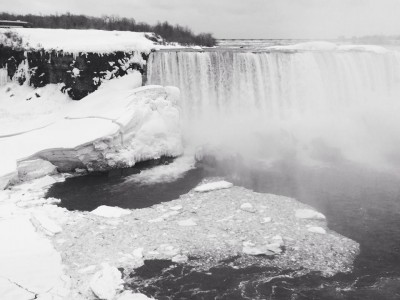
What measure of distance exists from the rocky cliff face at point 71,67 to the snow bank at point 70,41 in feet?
0.93

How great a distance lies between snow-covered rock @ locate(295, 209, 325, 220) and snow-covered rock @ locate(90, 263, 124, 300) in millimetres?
4476

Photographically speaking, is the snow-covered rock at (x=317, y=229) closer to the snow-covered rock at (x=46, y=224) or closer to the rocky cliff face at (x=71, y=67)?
the snow-covered rock at (x=46, y=224)

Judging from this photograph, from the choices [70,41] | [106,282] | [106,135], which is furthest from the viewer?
[70,41]

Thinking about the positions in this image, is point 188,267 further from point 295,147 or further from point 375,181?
point 295,147

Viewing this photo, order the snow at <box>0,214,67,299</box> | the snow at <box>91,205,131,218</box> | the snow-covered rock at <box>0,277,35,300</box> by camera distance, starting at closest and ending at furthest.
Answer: the snow-covered rock at <box>0,277,35,300</box>, the snow at <box>0,214,67,299</box>, the snow at <box>91,205,131,218</box>

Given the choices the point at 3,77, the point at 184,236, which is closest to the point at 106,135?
the point at 184,236

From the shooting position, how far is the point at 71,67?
16766 millimetres

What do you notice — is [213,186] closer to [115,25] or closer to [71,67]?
[71,67]

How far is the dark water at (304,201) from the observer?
6.58 metres

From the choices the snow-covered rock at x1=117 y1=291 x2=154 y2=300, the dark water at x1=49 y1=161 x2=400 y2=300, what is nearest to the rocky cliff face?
the dark water at x1=49 y1=161 x2=400 y2=300

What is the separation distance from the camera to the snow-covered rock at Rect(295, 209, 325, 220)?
29.9 ft

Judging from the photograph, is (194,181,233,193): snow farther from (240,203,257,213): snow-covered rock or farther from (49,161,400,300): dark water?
(240,203,257,213): snow-covered rock

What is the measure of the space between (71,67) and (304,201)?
11.6 metres

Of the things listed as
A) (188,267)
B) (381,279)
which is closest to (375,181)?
(381,279)
